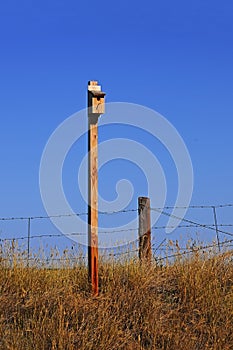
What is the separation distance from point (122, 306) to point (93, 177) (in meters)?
1.89

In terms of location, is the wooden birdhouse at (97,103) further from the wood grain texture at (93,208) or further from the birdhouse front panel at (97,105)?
the wood grain texture at (93,208)

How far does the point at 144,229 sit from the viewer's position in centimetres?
1048

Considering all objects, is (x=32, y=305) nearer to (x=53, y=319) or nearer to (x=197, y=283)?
(x=53, y=319)

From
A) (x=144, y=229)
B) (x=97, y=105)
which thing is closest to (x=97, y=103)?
(x=97, y=105)

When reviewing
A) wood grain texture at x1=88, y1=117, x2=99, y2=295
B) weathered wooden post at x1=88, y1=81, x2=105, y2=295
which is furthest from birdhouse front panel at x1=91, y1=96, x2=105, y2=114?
wood grain texture at x1=88, y1=117, x2=99, y2=295

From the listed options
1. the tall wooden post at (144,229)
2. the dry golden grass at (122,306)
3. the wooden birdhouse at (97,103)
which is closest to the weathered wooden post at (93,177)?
the wooden birdhouse at (97,103)

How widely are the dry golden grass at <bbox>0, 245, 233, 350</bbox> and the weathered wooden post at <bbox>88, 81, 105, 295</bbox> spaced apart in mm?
316

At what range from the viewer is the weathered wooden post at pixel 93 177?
8.53 meters

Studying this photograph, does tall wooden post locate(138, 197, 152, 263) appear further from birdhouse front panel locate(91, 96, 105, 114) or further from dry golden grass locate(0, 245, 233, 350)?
birdhouse front panel locate(91, 96, 105, 114)

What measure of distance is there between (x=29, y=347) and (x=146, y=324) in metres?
1.56

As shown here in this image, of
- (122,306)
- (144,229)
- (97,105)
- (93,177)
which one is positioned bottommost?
(122,306)

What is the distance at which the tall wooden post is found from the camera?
32.9ft

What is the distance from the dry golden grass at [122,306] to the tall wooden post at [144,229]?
697mm

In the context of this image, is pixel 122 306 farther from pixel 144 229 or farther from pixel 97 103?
pixel 97 103
